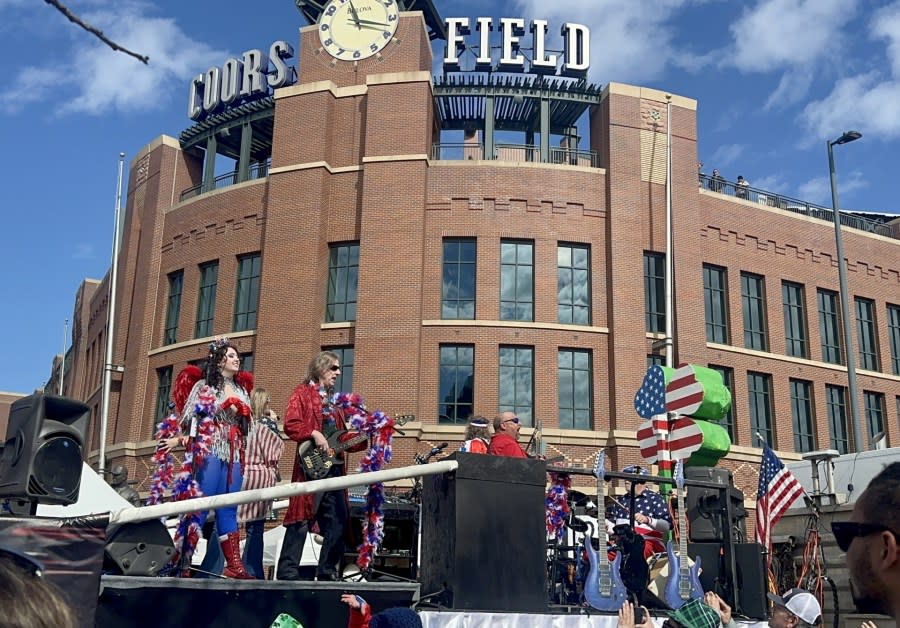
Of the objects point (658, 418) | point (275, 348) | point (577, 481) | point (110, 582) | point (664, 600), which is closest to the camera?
point (110, 582)

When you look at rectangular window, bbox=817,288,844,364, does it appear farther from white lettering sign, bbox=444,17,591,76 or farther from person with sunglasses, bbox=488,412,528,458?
person with sunglasses, bbox=488,412,528,458

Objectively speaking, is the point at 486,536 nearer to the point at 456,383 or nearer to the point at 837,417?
the point at 456,383

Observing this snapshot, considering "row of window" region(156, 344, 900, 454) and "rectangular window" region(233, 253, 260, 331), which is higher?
"rectangular window" region(233, 253, 260, 331)

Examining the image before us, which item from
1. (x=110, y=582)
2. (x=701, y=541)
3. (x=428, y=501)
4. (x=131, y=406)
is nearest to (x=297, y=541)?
(x=428, y=501)

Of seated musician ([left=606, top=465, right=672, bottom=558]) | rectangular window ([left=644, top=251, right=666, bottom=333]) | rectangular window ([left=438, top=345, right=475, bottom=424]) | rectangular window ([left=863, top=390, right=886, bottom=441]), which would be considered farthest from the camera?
rectangular window ([left=863, top=390, right=886, bottom=441])

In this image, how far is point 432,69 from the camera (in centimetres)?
3075

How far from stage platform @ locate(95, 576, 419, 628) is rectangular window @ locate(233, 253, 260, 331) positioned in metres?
23.9

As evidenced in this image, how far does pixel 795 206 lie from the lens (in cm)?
3209

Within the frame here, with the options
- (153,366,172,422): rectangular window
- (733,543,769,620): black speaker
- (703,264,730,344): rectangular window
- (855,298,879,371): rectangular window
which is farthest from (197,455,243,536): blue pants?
(855,298,879,371): rectangular window

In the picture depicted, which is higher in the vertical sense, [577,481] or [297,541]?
[577,481]

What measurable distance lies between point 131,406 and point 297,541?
25.9 meters

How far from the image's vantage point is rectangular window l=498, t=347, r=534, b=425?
1040 inches

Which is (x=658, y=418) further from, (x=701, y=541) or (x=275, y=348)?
(x=275, y=348)

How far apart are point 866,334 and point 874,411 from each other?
2.85 meters
